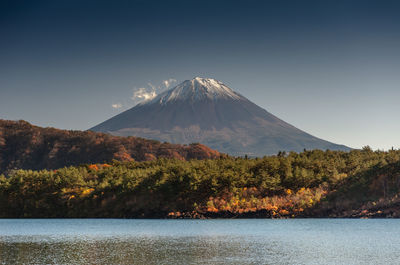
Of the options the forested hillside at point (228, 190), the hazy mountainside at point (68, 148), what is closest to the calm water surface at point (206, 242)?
the forested hillside at point (228, 190)

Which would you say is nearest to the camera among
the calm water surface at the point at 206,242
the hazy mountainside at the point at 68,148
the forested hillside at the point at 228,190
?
the calm water surface at the point at 206,242

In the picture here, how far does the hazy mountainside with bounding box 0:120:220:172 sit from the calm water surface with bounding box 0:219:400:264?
93.2 m

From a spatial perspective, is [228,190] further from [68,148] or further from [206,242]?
[68,148]

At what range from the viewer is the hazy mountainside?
5846 inches

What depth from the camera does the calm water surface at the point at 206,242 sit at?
94.8 ft

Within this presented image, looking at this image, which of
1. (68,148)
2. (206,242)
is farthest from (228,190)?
(68,148)

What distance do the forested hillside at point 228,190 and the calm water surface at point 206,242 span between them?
4.14 meters

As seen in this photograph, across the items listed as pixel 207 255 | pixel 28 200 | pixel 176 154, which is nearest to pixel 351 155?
pixel 28 200

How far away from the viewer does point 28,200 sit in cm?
6494

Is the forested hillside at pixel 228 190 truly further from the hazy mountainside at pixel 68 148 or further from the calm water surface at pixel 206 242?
the hazy mountainside at pixel 68 148

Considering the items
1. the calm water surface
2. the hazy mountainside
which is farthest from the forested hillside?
the hazy mountainside

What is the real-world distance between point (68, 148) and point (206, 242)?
126084mm

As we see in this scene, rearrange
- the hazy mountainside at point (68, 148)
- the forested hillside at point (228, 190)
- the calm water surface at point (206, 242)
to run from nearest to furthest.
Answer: the calm water surface at point (206, 242) < the forested hillside at point (228, 190) < the hazy mountainside at point (68, 148)

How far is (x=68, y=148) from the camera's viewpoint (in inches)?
6220
